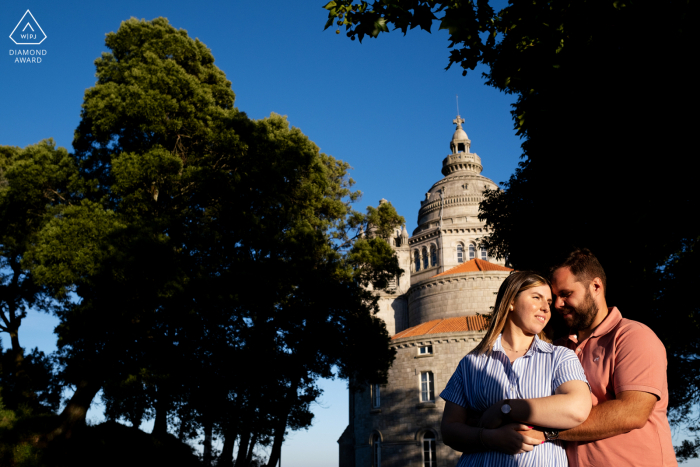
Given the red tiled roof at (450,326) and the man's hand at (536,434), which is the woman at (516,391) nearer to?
the man's hand at (536,434)

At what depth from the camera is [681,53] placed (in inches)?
343

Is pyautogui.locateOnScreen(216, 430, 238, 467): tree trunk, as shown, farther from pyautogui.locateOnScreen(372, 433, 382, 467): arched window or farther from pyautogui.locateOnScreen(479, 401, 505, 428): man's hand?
pyautogui.locateOnScreen(372, 433, 382, 467): arched window

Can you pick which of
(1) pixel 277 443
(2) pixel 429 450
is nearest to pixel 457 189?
(2) pixel 429 450

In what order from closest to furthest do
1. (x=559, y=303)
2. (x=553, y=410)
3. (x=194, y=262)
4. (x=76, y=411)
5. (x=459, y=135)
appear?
1. (x=553, y=410)
2. (x=559, y=303)
3. (x=76, y=411)
4. (x=194, y=262)
5. (x=459, y=135)

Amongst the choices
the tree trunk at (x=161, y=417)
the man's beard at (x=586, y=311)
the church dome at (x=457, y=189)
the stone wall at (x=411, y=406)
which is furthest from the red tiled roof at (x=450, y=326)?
the man's beard at (x=586, y=311)

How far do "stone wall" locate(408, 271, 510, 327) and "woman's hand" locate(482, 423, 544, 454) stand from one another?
36227 millimetres

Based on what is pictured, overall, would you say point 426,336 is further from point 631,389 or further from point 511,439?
point 511,439

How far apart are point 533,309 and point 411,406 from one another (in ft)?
99.7

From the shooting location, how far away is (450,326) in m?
35.5

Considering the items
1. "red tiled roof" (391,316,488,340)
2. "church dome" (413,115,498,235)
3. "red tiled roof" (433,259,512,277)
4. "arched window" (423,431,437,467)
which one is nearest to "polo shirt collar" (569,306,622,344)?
"arched window" (423,431,437,467)

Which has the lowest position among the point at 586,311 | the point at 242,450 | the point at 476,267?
the point at 242,450

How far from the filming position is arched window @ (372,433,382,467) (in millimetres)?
32688

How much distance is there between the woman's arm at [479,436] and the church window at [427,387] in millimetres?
Result: 29796

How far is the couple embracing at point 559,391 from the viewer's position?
124 inches
